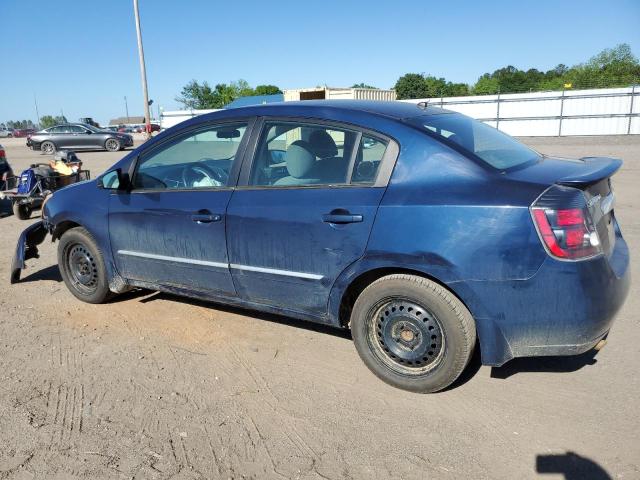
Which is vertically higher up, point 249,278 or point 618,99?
point 618,99

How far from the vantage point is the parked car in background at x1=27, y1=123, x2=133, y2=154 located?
2544cm

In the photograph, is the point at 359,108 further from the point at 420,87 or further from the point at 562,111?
the point at 420,87

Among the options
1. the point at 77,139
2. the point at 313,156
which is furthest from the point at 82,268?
the point at 77,139

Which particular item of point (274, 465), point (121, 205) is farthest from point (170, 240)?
point (274, 465)

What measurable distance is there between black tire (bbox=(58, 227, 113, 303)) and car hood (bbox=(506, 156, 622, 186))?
354 cm

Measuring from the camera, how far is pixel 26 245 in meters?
5.07

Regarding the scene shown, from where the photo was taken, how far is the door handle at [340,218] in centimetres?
312

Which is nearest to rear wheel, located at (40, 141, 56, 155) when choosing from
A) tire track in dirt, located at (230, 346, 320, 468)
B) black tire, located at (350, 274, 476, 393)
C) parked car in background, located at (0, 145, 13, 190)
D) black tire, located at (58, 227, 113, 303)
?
parked car in background, located at (0, 145, 13, 190)

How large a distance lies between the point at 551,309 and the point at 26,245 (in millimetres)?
4732

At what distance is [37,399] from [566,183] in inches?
134

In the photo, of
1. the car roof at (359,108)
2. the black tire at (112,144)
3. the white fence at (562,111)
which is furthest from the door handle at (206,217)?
the white fence at (562,111)

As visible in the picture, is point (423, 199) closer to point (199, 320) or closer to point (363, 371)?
point (363, 371)

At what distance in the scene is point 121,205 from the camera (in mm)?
4285

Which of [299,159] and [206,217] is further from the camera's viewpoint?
[206,217]
